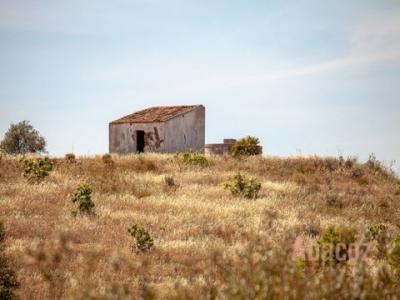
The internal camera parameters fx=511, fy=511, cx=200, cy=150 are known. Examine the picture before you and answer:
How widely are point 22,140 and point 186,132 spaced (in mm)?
18304

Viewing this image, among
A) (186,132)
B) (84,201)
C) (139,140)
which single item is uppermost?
(186,132)

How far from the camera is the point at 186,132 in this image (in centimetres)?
3397

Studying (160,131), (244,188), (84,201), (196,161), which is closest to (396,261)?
(84,201)

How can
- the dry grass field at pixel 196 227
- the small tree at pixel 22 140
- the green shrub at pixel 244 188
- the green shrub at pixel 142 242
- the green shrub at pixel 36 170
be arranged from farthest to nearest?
1. the small tree at pixel 22 140
2. the green shrub at pixel 36 170
3. the green shrub at pixel 244 188
4. the green shrub at pixel 142 242
5. the dry grass field at pixel 196 227

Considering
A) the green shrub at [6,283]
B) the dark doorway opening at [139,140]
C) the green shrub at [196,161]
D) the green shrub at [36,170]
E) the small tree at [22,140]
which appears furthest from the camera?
the small tree at [22,140]

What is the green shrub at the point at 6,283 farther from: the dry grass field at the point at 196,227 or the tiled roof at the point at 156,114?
the tiled roof at the point at 156,114

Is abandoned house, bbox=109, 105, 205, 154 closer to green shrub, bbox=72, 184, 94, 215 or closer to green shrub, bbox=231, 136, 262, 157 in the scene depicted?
green shrub, bbox=231, 136, 262, 157

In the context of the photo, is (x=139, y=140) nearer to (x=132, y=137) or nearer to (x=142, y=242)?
(x=132, y=137)

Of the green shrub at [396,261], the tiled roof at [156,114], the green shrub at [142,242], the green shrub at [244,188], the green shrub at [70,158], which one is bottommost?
the green shrub at [142,242]

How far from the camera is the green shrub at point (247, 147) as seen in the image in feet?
99.8

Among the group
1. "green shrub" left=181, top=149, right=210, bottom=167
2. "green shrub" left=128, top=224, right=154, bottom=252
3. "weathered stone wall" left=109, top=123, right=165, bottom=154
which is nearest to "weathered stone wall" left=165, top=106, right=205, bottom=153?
"weathered stone wall" left=109, top=123, right=165, bottom=154

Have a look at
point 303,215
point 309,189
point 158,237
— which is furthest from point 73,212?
point 309,189

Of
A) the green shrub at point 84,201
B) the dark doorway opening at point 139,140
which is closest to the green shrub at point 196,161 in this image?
the dark doorway opening at point 139,140

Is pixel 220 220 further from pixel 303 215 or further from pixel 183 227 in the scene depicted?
pixel 303 215
